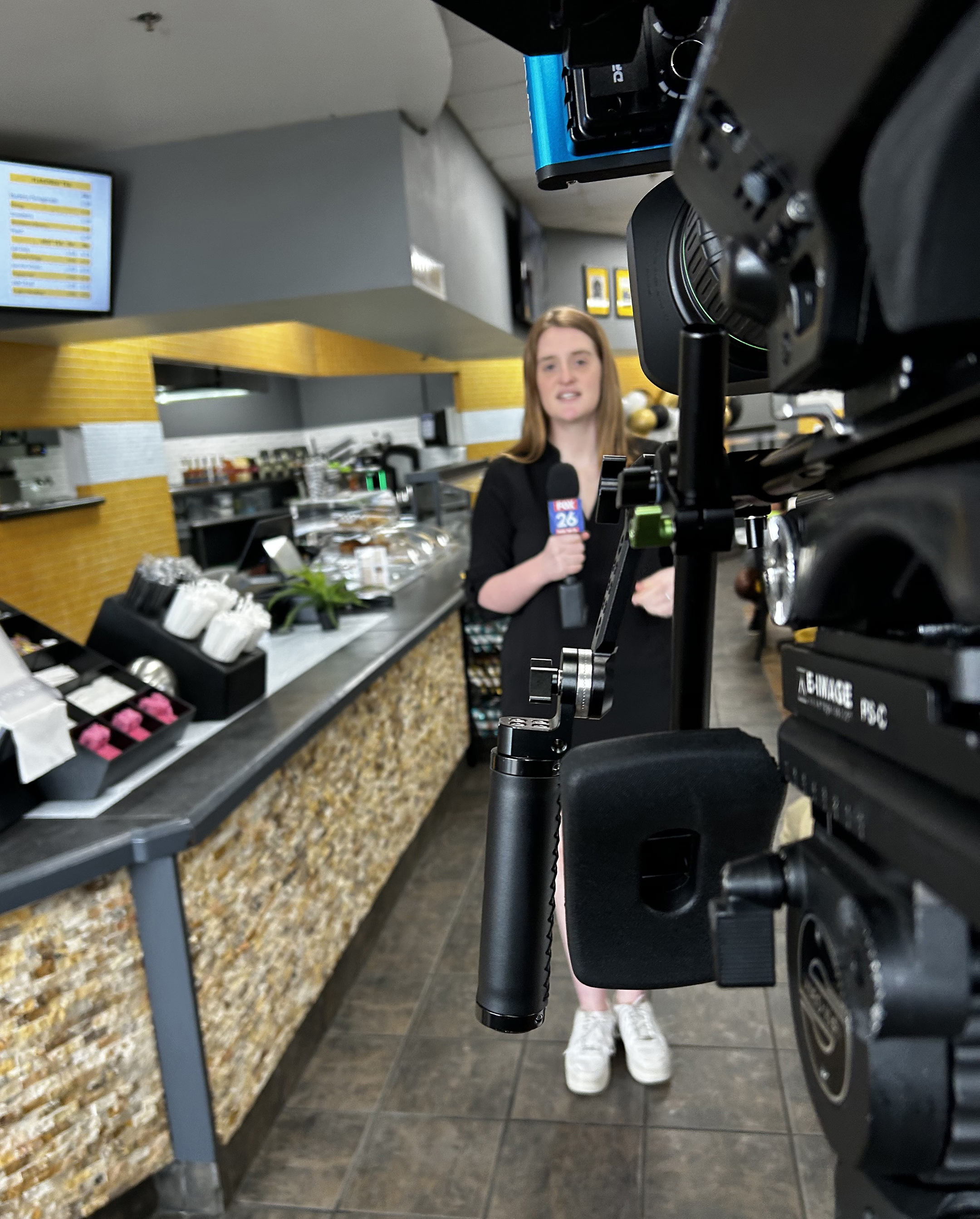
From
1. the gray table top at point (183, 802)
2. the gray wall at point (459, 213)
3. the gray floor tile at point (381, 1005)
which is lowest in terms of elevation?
the gray floor tile at point (381, 1005)

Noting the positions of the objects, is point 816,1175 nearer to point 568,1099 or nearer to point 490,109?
point 568,1099

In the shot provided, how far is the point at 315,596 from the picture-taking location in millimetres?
3510

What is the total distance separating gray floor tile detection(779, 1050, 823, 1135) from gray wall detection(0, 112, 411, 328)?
103 inches

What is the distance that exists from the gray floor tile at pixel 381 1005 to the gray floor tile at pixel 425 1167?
1.26 ft

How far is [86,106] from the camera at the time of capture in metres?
2.86

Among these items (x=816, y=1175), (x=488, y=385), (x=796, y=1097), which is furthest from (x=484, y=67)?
(x=488, y=385)

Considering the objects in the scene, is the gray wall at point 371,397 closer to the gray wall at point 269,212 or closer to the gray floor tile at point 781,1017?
the gray wall at point 269,212

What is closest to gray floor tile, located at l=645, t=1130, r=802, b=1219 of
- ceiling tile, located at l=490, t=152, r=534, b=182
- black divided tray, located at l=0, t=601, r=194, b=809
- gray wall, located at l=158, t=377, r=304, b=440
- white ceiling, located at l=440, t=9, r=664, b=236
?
black divided tray, located at l=0, t=601, r=194, b=809

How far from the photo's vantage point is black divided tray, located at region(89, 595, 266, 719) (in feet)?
7.84

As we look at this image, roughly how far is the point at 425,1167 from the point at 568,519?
151 cm

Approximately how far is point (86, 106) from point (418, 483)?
3.70 metres

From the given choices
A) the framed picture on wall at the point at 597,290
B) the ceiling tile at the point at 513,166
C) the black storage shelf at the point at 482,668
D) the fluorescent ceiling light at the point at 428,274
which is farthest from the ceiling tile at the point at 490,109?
the framed picture on wall at the point at 597,290

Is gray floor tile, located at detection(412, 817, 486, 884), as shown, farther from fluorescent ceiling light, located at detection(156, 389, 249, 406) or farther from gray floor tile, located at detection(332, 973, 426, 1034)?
→ fluorescent ceiling light, located at detection(156, 389, 249, 406)

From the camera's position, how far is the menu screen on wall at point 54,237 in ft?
10.2
